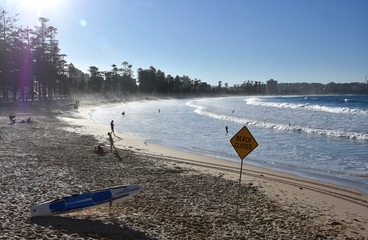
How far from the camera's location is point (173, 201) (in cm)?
900

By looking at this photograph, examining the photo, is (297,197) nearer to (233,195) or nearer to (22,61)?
(233,195)

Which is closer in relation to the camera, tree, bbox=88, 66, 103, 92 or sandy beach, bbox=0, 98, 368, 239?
sandy beach, bbox=0, 98, 368, 239

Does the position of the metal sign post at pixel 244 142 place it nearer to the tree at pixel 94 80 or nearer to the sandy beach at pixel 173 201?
the sandy beach at pixel 173 201

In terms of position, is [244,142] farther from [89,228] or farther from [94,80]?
[94,80]

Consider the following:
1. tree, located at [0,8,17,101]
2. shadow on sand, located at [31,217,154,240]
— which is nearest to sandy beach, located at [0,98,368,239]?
shadow on sand, located at [31,217,154,240]

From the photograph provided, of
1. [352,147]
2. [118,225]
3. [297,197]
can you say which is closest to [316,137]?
[352,147]

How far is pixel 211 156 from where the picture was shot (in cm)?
1802

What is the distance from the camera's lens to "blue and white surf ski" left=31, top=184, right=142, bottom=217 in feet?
22.9

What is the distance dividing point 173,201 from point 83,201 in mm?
2716

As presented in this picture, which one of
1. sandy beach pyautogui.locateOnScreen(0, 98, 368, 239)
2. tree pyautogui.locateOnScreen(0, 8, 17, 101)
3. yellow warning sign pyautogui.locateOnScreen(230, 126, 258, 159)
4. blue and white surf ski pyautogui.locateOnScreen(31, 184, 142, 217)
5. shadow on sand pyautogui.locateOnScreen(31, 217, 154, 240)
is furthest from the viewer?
tree pyautogui.locateOnScreen(0, 8, 17, 101)

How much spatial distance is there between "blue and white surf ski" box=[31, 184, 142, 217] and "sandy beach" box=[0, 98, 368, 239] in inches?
8.1

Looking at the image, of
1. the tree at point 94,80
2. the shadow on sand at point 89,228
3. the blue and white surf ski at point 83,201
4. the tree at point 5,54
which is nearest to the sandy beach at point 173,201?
the shadow on sand at point 89,228

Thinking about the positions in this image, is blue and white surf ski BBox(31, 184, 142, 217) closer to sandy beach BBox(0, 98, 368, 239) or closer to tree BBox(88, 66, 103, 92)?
sandy beach BBox(0, 98, 368, 239)

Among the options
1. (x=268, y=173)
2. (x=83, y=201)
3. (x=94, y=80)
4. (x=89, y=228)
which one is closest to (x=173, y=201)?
(x=83, y=201)
